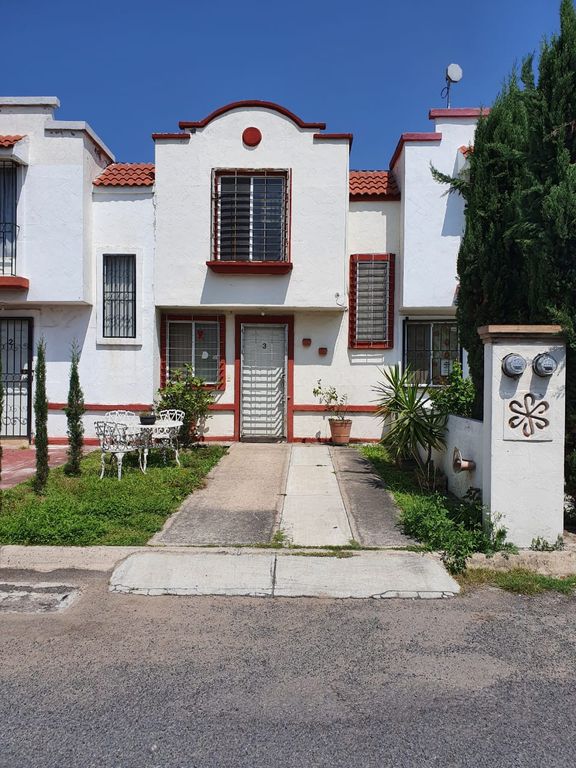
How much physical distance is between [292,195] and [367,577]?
8690mm

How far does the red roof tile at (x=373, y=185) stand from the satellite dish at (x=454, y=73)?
260 cm

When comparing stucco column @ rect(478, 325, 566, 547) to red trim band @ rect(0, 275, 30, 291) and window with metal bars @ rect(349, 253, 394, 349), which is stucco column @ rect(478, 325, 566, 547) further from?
red trim band @ rect(0, 275, 30, 291)

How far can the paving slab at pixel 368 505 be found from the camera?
232 inches

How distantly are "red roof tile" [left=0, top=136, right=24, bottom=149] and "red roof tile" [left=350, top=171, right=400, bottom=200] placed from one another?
6.71 meters

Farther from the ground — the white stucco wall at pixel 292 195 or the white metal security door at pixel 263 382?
the white stucco wall at pixel 292 195

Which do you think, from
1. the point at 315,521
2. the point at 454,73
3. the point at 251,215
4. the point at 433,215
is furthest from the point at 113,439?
the point at 454,73

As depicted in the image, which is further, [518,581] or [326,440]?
[326,440]

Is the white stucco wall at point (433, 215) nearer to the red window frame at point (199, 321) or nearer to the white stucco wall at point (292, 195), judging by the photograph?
the white stucco wall at point (292, 195)

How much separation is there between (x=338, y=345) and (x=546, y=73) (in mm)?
7049

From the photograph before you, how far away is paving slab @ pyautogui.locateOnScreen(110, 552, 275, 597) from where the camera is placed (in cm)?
473

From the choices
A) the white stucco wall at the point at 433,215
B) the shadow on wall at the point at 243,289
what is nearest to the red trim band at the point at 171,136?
the shadow on wall at the point at 243,289

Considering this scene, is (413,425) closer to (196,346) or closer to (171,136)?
(196,346)

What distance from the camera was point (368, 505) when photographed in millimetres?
7199

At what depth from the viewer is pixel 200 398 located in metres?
11.6
